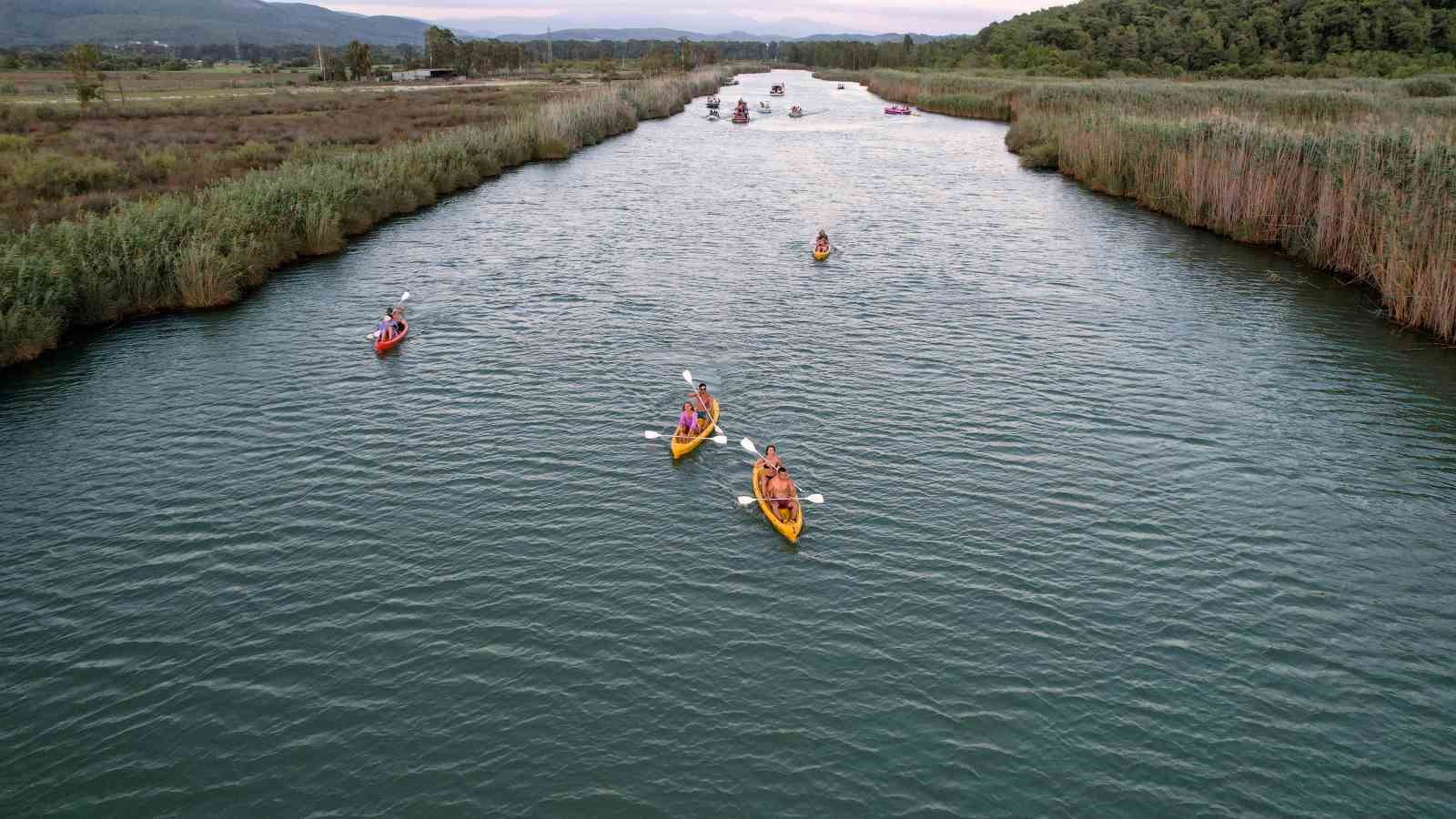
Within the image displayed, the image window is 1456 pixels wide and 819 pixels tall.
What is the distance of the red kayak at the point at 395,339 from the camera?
94.7ft

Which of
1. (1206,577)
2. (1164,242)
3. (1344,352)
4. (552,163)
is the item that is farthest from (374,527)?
(552,163)

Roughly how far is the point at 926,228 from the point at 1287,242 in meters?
16.4

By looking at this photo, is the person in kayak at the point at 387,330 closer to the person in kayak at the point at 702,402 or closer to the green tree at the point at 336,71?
the person in kayak at the point at 702,402

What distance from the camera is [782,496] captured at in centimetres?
1845

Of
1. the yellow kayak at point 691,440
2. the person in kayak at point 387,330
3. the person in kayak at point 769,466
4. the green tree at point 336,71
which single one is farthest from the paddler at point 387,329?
the green tree at point 336,71

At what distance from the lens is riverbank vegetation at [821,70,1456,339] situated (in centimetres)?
2978

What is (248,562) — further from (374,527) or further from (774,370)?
(774,370)

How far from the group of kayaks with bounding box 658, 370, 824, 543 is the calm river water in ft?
1.42

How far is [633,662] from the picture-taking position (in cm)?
1459

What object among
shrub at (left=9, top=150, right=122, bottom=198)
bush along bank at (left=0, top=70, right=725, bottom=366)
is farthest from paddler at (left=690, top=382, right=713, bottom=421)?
shrub at (left=9, top=150, right=122, bottom=198)

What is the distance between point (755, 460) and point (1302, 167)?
31.1 meters

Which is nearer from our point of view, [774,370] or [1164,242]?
[774,370]

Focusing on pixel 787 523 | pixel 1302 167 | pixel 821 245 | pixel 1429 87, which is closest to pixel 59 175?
pixel 821 245

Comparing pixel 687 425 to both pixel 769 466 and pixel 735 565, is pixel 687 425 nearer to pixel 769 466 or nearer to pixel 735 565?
pixel 769 466
